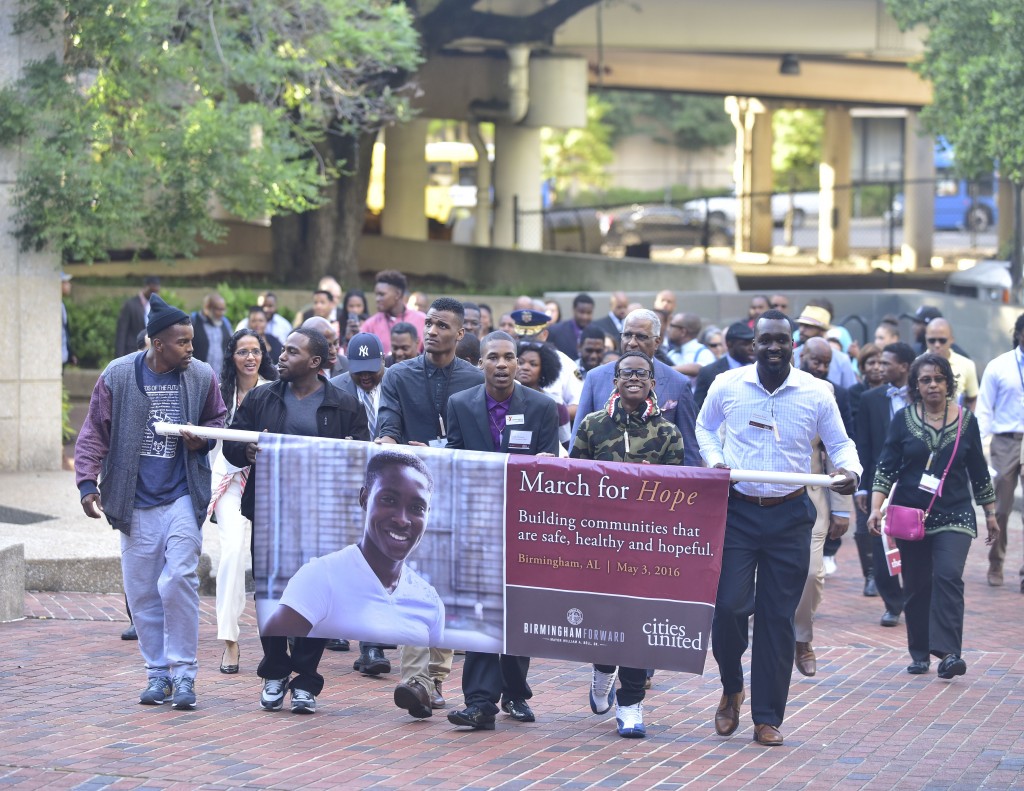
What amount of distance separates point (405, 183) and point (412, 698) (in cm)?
2787

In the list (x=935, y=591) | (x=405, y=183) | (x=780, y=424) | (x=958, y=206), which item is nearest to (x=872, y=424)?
(x=935, y=591)

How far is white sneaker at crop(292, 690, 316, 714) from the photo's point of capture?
812 centimetres

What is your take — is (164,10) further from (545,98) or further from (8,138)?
(545,98)

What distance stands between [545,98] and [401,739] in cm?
2313

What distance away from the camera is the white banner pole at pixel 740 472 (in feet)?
24.0

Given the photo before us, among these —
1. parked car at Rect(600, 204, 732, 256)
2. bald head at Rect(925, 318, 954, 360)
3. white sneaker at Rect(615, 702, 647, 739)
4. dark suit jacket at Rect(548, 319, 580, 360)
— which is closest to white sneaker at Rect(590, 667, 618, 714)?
white sneaker at Rect(615, 702, 647, 739)

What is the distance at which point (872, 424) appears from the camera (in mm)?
11812

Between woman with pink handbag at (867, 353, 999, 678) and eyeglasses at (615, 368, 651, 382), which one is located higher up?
eyeglasses at (615, 368, 651, 382)

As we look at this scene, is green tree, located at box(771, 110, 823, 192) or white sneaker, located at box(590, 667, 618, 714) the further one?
green tree, located at box(771, 110, 823, 192)

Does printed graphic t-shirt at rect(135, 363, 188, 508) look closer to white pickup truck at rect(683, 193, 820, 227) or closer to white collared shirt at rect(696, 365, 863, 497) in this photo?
white collared shirt at rect(696, 365, 863, 497)

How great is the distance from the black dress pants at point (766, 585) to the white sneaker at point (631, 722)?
503mm

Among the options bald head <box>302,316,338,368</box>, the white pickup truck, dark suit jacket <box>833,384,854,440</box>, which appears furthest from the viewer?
the white pickup truck

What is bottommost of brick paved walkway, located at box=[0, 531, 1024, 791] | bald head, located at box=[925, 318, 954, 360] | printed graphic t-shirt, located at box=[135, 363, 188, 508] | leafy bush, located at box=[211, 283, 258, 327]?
brick paved walkway, located at box=[0, 531, 1024, 791]

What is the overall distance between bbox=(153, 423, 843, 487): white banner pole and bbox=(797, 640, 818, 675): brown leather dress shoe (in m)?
1.80
